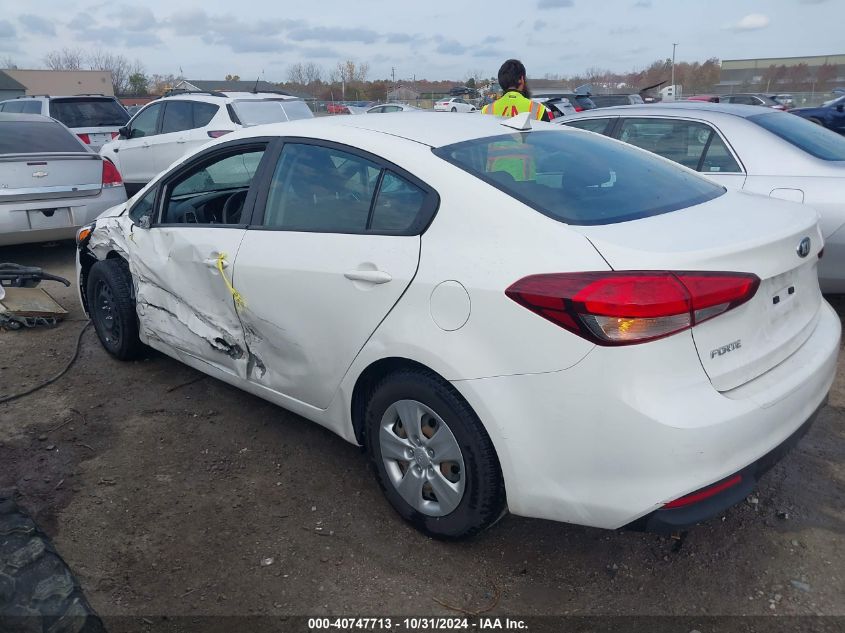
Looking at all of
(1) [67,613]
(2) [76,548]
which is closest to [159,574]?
(2) [76,548]

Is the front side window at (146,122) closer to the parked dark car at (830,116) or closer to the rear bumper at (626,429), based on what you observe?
the rear bumper at (626,429)

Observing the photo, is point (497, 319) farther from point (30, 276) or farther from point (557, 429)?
point (30, 276)

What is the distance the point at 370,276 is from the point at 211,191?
218 cm

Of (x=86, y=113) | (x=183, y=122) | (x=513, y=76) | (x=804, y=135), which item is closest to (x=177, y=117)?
(x=183, y=122)

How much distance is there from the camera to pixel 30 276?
18.3ft

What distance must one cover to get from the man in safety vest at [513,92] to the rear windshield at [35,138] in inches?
178

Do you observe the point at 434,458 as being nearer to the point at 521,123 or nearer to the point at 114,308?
the point at 521,123

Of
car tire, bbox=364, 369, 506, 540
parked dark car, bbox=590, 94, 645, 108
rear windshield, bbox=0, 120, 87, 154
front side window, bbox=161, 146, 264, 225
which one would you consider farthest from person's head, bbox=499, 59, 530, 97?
parked dark car, bbox=590, 94, 645, 108

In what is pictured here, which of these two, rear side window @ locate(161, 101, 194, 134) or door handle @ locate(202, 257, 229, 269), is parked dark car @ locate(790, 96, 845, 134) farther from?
door handle @ locate(202, 257, 229, 269)

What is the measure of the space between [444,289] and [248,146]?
1607 millimetres

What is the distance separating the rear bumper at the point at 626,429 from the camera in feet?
7.05

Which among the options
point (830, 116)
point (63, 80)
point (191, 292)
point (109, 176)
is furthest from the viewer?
point (63, 80)

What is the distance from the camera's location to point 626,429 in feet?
7.09

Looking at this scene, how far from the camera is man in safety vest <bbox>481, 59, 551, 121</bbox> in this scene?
5.33 meters
